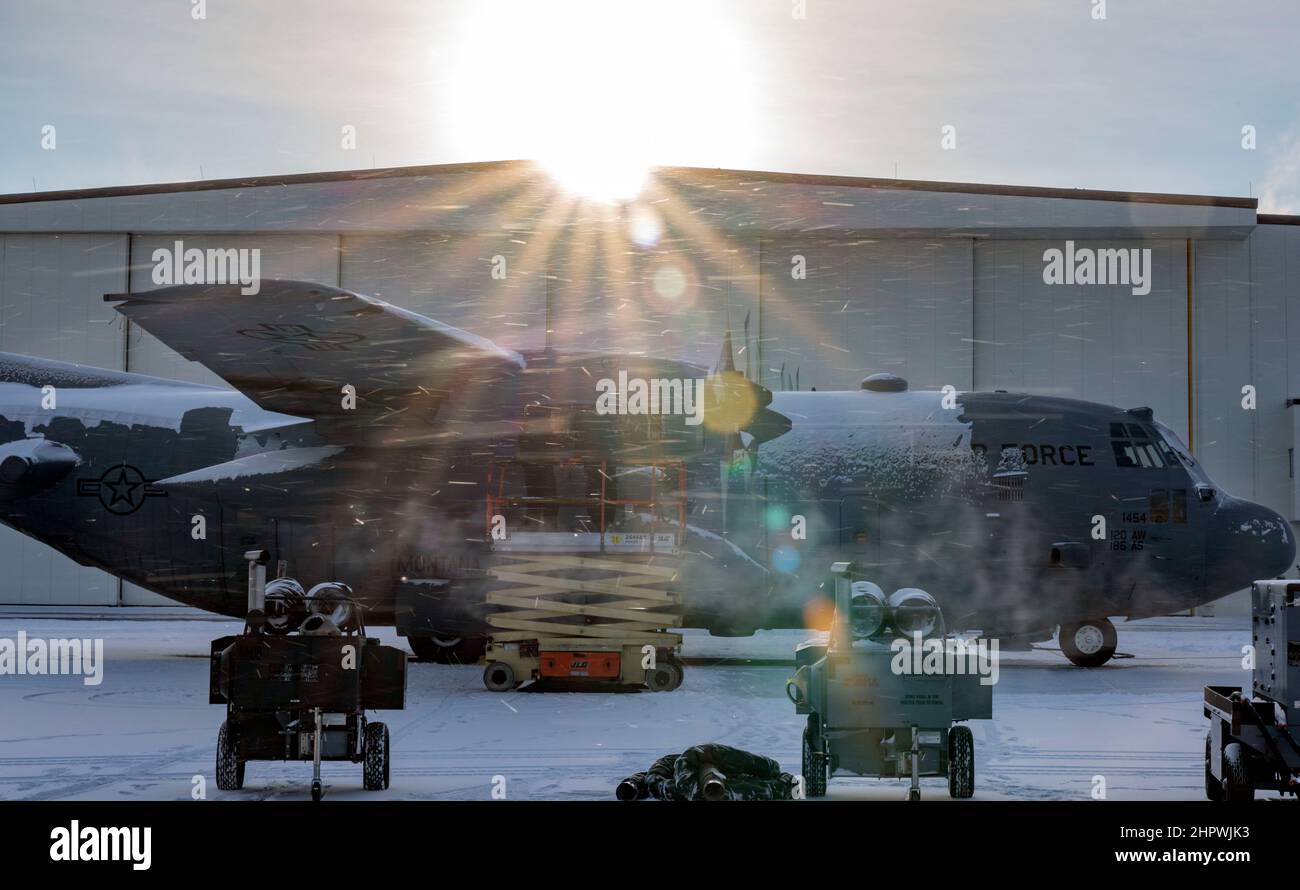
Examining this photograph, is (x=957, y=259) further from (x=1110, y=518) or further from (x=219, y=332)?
(x=219, y=332)

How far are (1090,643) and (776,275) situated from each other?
12.0m

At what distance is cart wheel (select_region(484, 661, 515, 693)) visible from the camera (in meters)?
14.4

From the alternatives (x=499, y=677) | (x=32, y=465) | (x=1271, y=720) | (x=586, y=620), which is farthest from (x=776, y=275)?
(x=1271, y=720)

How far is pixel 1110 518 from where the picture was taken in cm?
1636

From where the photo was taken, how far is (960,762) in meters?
7.91

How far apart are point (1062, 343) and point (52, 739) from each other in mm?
22831

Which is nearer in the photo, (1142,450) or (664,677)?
(664,677)

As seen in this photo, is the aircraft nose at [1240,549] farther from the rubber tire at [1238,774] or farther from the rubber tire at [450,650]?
the rubber tire at [450,650]

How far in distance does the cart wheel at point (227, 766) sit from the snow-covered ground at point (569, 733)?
0.14 meters

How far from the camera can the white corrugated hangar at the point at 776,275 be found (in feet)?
84.3

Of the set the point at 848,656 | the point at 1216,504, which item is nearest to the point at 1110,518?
the point at 1216,504
